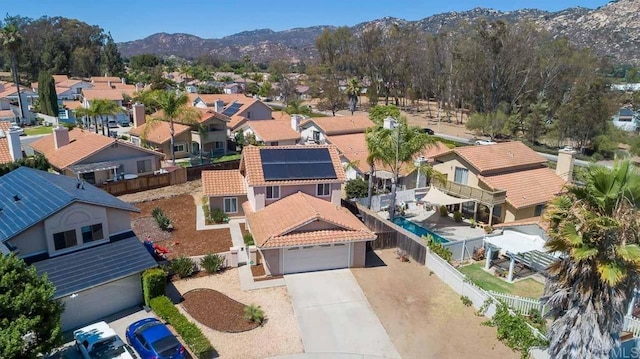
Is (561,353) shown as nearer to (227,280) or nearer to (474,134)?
(227,280)

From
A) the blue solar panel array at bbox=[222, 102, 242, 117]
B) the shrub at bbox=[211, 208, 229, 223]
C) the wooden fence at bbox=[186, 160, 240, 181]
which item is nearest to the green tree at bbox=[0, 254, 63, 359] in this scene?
the shrub at bbox=[211, 208, 229, 223]

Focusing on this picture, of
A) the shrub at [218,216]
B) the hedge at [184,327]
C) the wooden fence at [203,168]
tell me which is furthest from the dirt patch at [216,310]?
the wooden fence at [203,168]

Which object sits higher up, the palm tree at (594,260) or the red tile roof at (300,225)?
the palm tree at (594,260)

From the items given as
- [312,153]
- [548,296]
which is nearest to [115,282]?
[312,153]

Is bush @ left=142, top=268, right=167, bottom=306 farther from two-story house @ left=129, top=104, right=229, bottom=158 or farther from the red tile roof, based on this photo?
two-story house @ left=129, top=104, right=229, bottom=158

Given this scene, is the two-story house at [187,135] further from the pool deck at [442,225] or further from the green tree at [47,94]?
the green tree at [47,94]

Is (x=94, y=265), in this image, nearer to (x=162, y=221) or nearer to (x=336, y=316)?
(x=162, y=221)

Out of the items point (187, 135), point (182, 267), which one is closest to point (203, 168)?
point (187, 135)
